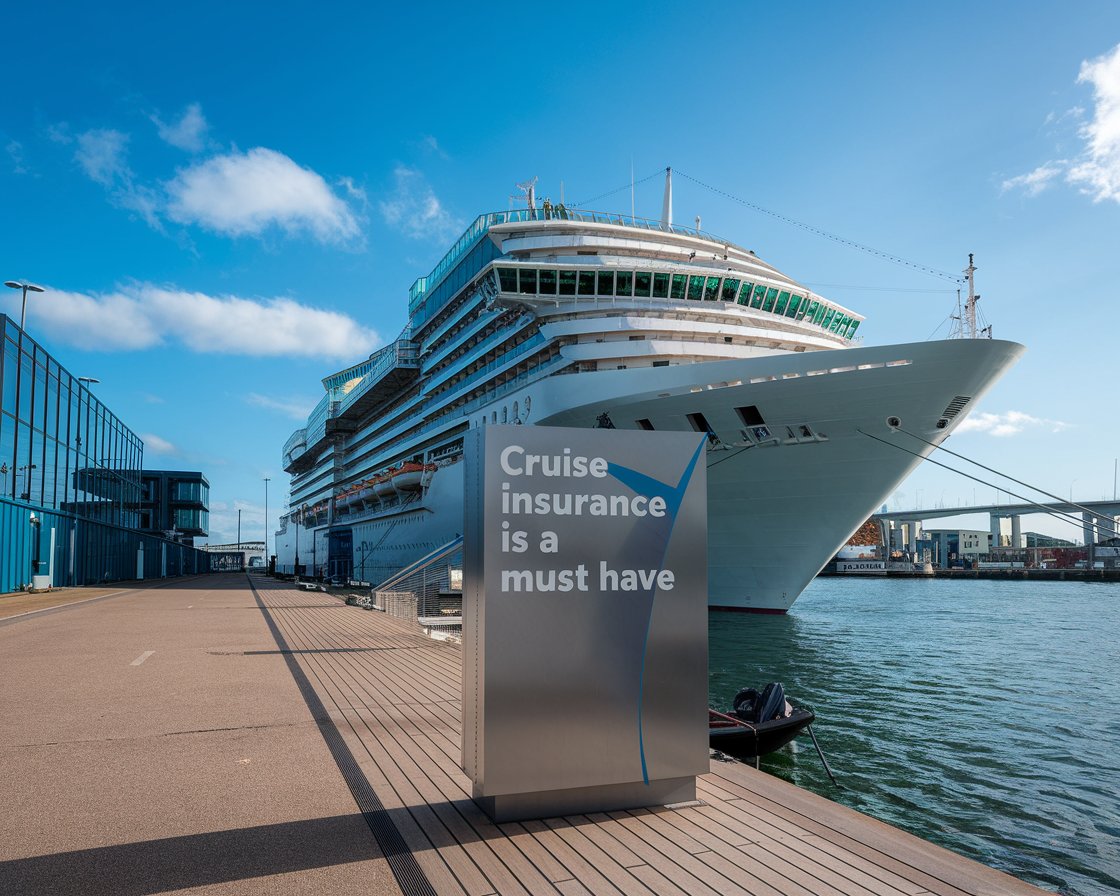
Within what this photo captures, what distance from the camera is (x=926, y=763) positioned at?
33.1 feet

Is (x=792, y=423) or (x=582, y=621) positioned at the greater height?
(x=792, y=423)

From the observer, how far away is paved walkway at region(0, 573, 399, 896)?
405 centimetres

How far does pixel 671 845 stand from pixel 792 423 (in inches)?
646

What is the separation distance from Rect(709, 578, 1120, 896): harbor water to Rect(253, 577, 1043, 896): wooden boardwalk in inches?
117

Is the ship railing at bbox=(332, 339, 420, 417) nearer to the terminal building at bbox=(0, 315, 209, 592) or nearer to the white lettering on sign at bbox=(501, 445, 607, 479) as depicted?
the terminal building at bbox=(0, 315, 209, 592)


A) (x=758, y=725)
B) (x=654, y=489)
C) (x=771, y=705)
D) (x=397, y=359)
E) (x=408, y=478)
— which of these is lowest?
(x=758, y=725)

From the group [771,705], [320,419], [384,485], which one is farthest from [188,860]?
[320,419]

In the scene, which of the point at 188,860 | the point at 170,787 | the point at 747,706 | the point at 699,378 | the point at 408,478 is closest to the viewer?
the point at 188,860

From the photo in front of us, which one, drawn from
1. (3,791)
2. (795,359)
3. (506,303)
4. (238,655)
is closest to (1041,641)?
(795,359)

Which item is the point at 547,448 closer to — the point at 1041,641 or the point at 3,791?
the point at 3,791

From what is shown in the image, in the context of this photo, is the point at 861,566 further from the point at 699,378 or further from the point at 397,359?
the point at 699,378

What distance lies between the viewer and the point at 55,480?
34375 mm

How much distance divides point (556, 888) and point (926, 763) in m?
8.05

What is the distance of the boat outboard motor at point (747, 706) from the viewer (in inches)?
350
